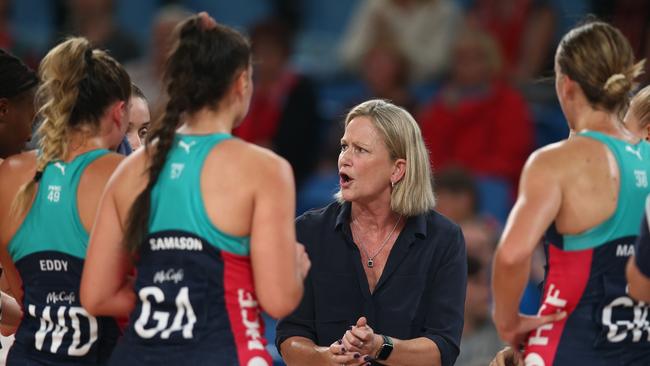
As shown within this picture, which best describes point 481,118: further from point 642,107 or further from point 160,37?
point 642,107

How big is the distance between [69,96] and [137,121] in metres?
0.79

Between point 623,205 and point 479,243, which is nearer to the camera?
point 623,205

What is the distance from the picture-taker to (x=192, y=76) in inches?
148

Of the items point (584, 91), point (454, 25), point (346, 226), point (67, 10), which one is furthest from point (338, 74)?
point (584, 91)

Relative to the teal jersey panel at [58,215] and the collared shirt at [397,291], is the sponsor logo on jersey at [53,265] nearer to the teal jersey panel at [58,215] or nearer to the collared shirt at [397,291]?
the teal jersey panel at [58,215]

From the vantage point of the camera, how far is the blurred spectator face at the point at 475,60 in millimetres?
8625

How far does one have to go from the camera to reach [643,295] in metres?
3.72

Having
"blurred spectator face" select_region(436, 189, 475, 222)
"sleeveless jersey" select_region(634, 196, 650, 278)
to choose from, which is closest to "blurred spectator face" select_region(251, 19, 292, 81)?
"blurred spectator face" select_region(436, 189, 475, 222)

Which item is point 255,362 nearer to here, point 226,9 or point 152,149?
point 152,149

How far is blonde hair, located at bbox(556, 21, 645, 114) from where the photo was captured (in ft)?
12.8

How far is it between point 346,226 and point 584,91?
1.17m

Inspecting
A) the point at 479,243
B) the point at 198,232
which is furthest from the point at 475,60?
the point at 198,232

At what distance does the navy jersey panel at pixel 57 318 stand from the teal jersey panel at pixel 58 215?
4 cm

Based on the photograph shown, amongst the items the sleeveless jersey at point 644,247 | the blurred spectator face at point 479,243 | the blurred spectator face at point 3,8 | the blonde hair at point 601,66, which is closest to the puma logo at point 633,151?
the blonde hair at point 601,66
